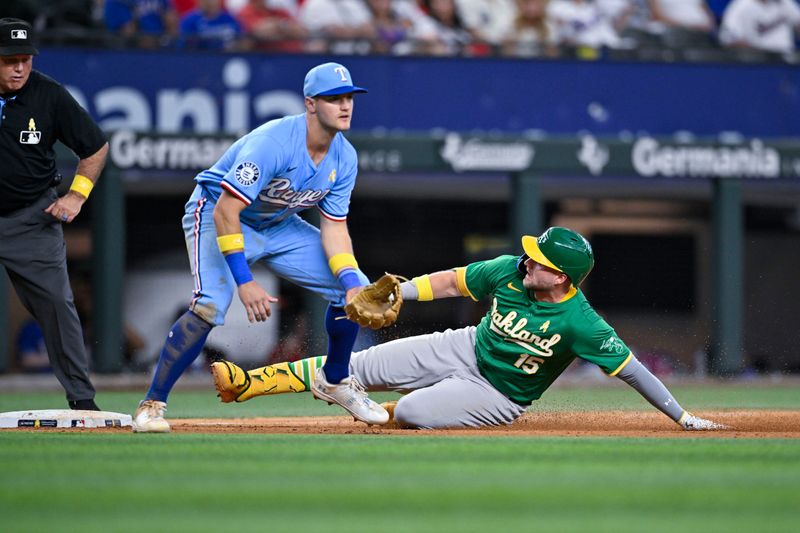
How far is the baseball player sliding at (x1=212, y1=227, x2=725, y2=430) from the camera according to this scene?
6398 mm

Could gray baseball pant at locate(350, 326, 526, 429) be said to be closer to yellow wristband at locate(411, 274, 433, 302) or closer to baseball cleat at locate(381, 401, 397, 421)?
baseball cleat at locate(381, 401, 397, 421)

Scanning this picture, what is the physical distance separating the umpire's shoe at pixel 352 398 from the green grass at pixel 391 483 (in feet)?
2.44

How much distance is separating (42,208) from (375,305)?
186 centimetres

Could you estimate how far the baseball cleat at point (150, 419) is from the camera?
6.18 metres

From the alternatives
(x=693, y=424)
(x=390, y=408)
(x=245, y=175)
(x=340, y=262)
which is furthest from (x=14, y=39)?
(x=693, y=424)

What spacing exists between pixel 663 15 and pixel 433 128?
2835 millimetres

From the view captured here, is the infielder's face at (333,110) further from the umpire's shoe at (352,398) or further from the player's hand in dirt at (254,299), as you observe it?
the umpire's shoe at (352,398)

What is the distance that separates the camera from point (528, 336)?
255 inches

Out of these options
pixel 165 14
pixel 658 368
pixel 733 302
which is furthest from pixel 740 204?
pixel 165 14

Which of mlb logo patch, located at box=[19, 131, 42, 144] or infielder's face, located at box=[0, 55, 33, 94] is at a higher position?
infielder's face, located at box=[0, 55, 33, 94]

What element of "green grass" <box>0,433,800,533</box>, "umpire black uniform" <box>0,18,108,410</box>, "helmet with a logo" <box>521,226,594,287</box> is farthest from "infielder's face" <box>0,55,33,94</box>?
"helmet with a logo" <box>521,226,594,287</box>

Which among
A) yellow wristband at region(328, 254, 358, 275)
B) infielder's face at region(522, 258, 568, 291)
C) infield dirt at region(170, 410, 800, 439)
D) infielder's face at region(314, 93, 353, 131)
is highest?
infielder's face at region(314, 93, 353, 131)

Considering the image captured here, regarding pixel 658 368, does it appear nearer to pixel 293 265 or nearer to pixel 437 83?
pixel 437 83

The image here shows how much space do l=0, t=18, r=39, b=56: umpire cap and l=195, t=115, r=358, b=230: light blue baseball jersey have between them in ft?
3.55
